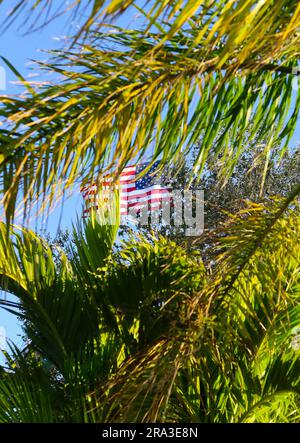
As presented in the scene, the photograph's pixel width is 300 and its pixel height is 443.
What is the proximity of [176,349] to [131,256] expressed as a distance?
2.13 metres

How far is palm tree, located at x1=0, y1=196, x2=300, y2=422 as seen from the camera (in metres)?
3.92

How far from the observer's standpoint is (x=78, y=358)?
5094 mm

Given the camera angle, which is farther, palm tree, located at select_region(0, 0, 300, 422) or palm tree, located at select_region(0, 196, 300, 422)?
palm tree, located at select_region(0, 196, 300, 422)

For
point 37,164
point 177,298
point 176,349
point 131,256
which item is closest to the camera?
point 37,164

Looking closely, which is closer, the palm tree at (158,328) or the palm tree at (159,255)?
the palm tree at (159,255)

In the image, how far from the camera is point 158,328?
5.24 metres

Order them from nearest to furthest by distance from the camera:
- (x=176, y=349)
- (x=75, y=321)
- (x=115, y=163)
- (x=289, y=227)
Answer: (x=115, y=163) → (x=176, y=349) → (x=289, y=227) → (x=75, y=321)

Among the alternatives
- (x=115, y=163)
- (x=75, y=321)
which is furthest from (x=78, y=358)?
(x=115, y=163)

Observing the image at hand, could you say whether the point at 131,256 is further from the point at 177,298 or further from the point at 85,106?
the point at 85,106

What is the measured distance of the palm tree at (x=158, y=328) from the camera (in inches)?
154

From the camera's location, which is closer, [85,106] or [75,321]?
[85,106]
